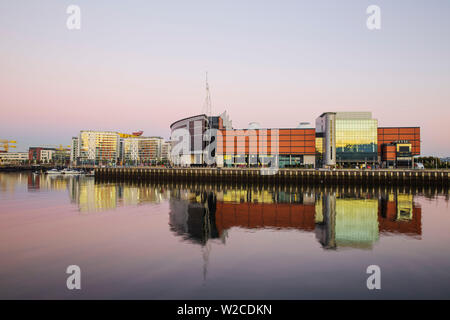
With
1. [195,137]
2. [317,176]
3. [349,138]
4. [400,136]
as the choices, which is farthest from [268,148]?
[400,136]

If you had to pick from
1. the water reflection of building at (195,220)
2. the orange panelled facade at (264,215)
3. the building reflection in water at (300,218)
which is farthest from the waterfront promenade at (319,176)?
the orange panelled facade at (264,215)

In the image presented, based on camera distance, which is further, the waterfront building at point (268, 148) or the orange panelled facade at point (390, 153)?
the waterfront building at point (268, 148)

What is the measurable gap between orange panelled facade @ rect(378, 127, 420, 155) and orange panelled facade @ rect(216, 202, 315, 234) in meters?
99.7

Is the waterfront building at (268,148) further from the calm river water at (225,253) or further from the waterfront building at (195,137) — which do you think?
the calm river water at (225,253)

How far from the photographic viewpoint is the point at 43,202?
5059cm

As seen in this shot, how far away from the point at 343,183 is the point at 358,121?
55.8 meters

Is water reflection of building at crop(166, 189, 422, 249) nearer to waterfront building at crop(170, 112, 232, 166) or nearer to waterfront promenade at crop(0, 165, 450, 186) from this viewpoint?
waterfront promenade at crop(0, 165, 450, 186)

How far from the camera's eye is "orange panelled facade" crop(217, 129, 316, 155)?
124 m

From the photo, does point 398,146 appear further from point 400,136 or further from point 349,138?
point 349,138

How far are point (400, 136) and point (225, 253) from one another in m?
131

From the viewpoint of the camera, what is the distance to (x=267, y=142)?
4978 inches

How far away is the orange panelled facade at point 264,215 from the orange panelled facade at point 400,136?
327 ft

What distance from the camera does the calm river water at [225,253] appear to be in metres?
15.6

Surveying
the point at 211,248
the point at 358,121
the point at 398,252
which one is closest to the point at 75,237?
the point at 211,248
